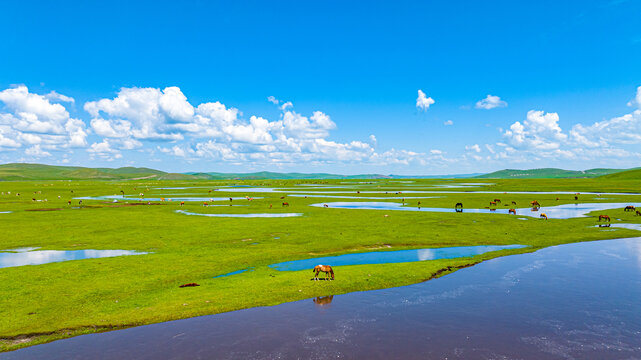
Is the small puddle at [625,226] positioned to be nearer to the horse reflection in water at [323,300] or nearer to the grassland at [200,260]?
the grassland at [200,260]

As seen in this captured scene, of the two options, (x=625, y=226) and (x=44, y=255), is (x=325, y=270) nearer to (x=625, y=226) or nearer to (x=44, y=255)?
(x=44, y=255)

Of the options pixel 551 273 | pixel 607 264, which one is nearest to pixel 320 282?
pixel 551 273

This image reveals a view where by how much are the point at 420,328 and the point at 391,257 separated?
16.0 metres

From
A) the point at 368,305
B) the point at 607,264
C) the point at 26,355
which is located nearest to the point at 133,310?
the point at 26,355

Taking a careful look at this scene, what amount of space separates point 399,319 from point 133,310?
15314 mm

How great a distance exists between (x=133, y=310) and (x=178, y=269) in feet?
27.4

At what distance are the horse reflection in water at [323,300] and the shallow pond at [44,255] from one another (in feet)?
71.1

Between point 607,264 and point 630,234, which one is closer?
point 607,264

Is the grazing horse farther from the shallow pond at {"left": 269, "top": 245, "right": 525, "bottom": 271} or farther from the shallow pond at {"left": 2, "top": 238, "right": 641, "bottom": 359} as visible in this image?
the shallow pond at {"left": 269, "top": 245, "right": 525, "bottom": 271}

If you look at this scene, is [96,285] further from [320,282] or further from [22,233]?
[22,233]

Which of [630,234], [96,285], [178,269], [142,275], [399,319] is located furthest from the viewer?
[630,234]

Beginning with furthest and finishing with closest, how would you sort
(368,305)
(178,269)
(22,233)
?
(22,233) < (178,269) < (368,305)

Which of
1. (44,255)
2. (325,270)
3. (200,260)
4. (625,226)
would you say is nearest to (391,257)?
(325,270)

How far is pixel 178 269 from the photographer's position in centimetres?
2745
